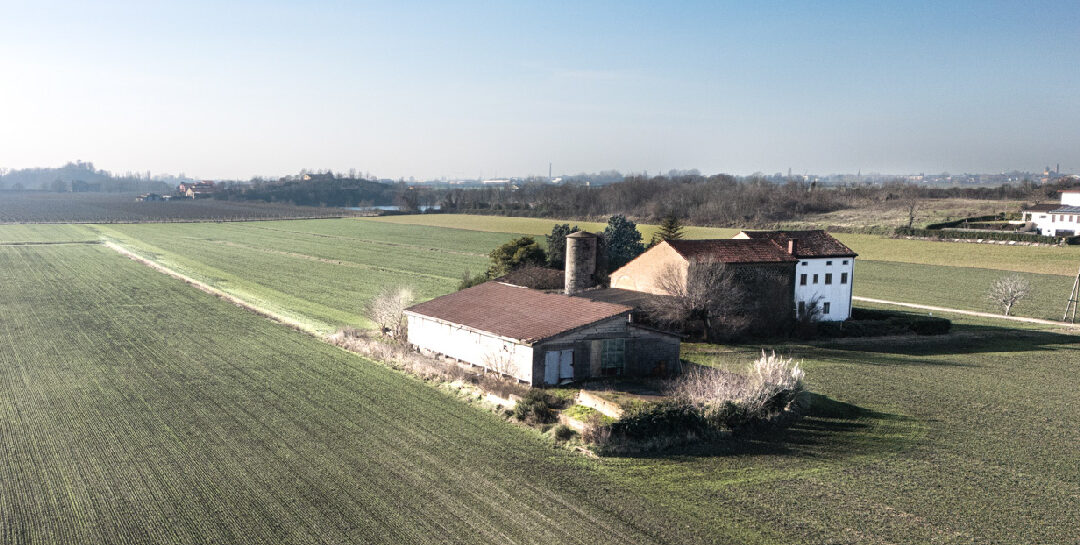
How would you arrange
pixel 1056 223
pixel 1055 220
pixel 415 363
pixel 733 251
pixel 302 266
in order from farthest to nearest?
→ pixel 1055 220, pixel 1056 223, pixel 302 266, pixel 733 251, pixel 415 363

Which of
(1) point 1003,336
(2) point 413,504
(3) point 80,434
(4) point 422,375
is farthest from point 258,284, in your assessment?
(1) point 1003,336

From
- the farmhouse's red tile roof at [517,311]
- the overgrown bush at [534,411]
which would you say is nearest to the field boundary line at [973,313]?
the farmhouse's red tile roof at [517,311]

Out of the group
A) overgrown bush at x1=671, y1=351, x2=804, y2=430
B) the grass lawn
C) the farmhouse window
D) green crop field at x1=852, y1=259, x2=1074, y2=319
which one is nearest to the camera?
the grass lawn

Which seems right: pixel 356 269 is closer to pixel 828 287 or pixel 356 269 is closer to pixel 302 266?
pixel 302 266

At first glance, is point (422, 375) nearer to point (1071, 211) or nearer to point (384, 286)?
point (384, 286)

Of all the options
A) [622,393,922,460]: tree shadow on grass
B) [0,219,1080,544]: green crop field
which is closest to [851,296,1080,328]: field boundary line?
[0,219,1080,544]: green crop field

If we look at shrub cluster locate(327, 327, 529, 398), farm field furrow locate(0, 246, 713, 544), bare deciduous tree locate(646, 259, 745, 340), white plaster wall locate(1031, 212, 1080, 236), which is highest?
white plaster wall locate(1031, 212, 1080, 236)

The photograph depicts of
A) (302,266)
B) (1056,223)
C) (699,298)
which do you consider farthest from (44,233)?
(1056,223)

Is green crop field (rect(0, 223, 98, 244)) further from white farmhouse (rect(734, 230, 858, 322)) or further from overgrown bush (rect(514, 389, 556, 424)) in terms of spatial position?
overgrown bush (rect(514, 389, 556, 424))
